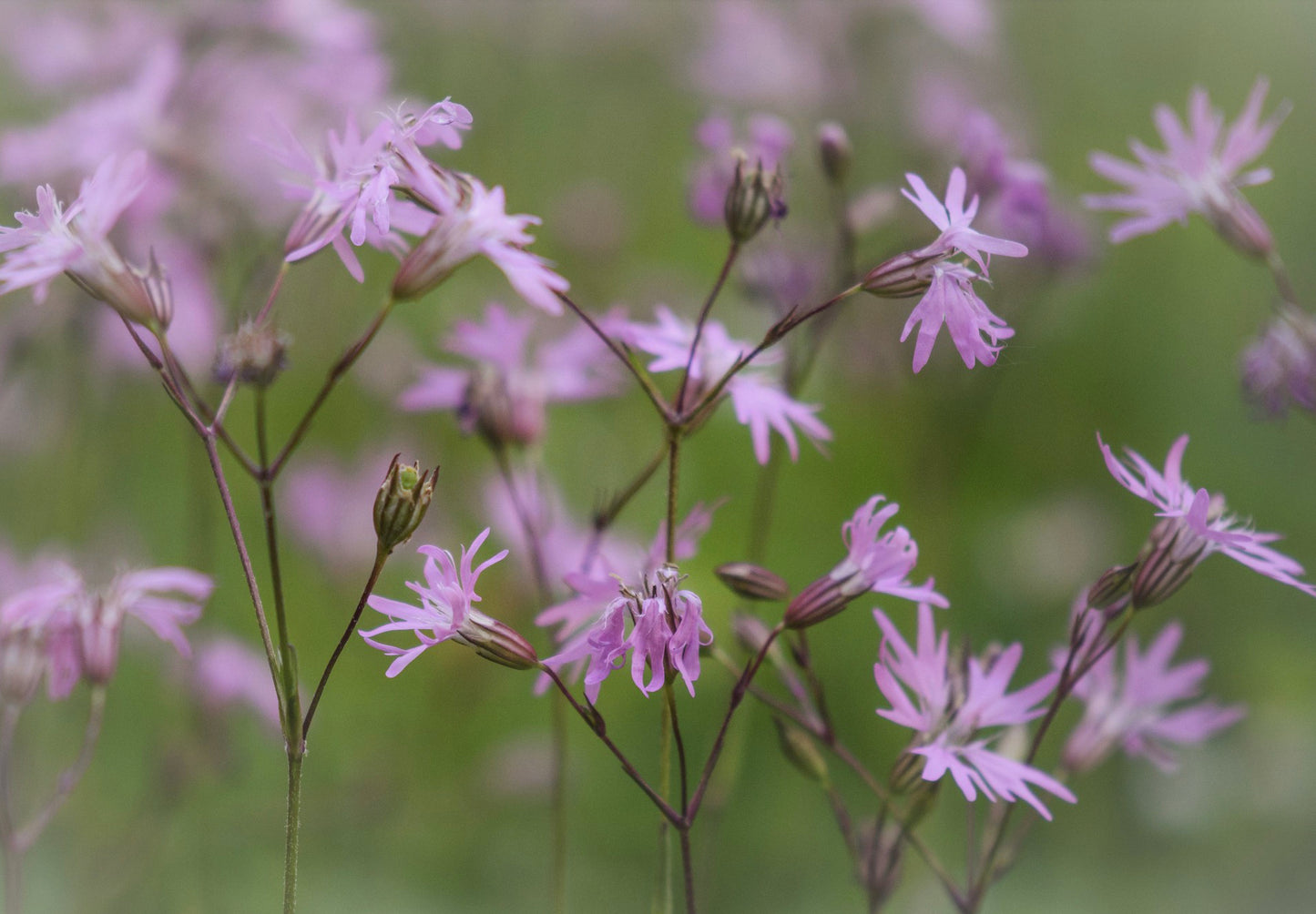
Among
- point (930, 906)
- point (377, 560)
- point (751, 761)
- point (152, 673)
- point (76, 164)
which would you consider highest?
point (76, 164)

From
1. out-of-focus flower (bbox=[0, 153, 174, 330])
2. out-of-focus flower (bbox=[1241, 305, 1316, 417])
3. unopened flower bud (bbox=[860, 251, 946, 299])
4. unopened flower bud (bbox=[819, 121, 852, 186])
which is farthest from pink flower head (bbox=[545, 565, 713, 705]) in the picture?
out-of-focus flower (bbox=[1241, 305, 1316, 417])

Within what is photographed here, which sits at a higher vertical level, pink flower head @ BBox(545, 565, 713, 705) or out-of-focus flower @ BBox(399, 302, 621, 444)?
out-of-focus flower @ BBox(399, 302, 621, 444)

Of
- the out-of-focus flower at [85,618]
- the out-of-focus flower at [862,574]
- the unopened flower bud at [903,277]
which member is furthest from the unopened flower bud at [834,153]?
the out-of-focus flower at [85,618]

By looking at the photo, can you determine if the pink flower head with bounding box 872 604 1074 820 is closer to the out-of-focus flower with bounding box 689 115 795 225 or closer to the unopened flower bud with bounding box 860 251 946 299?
the unopened flower bud with bounding box 860 251 946 299

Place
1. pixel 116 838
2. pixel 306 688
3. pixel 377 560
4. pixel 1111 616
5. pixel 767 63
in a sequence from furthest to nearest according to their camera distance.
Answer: pixel 767 63
pixel 306 688
pixel 116 838
pixel 1111 616
pixel 377 560

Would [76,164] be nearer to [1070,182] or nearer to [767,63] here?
[767,63]

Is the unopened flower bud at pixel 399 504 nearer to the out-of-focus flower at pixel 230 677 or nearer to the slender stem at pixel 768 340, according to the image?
the slender stem at pixel 768 340

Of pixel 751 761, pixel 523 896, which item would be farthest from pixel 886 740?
pixel 523 896
